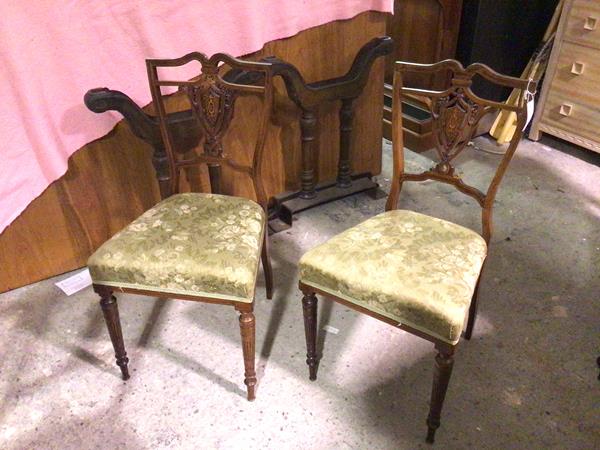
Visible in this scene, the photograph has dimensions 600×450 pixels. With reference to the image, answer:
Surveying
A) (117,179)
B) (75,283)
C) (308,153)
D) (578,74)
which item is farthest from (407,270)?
(578,74)

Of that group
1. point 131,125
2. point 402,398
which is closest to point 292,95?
point 131,125

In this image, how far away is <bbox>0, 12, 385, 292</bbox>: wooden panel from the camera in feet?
6.07

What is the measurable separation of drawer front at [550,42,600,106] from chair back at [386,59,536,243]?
1.33 m

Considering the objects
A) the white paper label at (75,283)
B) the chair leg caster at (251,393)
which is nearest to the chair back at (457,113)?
the chair leg caster at (251,393)

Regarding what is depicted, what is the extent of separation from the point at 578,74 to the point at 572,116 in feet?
0.71

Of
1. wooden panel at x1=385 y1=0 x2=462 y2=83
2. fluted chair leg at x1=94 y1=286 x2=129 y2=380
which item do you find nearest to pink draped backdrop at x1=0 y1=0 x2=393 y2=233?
fluted chair leg at x1=94 y1=286 x2=129 y2=380

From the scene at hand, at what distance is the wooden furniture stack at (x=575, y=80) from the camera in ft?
8.00

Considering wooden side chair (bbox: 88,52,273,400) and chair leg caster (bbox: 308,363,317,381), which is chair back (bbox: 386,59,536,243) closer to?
wooden side chair (bbox: 88,52,273,400)

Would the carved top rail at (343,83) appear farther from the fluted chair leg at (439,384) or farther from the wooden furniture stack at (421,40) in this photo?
the fluted chair leg at (439,384)

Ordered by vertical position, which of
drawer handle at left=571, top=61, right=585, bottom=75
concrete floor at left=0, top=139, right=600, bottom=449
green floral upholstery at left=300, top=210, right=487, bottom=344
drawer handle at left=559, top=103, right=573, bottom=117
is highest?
drawer handle at left=571, top=61, right=585, bottom=75

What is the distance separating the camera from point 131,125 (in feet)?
5.51

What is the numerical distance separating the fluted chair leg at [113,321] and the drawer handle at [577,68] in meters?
2.38

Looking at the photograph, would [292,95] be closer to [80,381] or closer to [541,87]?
[80,381]

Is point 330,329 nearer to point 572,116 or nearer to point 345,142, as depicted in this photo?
point 345,142
